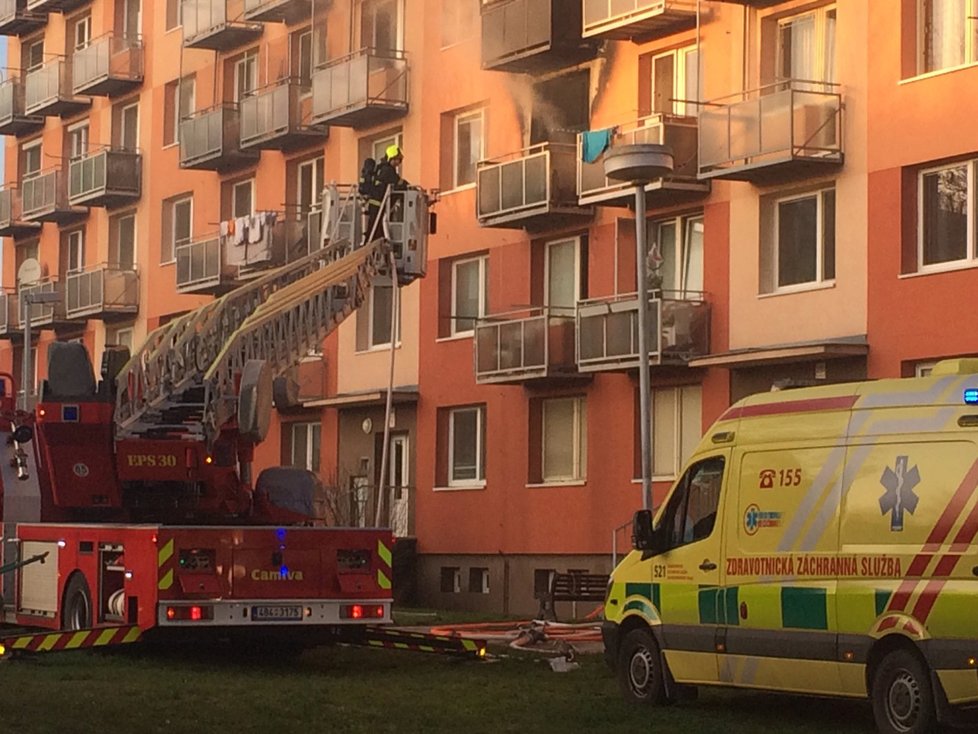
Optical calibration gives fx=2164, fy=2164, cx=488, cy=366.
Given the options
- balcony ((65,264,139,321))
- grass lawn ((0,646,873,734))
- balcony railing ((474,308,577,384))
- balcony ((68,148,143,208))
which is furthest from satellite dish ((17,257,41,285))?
grass lawn ((0,646,873,734))

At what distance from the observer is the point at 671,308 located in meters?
31.6

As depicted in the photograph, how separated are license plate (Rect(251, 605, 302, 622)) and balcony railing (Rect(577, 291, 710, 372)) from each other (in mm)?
10909

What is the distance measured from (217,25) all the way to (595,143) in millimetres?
15401

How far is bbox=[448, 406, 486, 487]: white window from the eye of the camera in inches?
1483

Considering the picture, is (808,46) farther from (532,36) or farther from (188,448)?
(188,448)

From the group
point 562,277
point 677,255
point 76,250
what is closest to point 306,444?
point 562,277

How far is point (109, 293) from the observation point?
5088 centimetres

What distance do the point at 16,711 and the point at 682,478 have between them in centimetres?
562

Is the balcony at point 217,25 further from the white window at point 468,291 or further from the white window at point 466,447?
the white window at point 466,447

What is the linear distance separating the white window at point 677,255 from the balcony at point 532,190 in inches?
63.2

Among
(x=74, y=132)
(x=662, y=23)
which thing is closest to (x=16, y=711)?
(x=662, y=23)

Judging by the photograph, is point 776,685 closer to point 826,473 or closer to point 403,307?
point 826,473

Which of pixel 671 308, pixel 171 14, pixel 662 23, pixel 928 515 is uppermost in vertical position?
pixel 171 14

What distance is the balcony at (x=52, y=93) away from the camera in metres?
54.9
